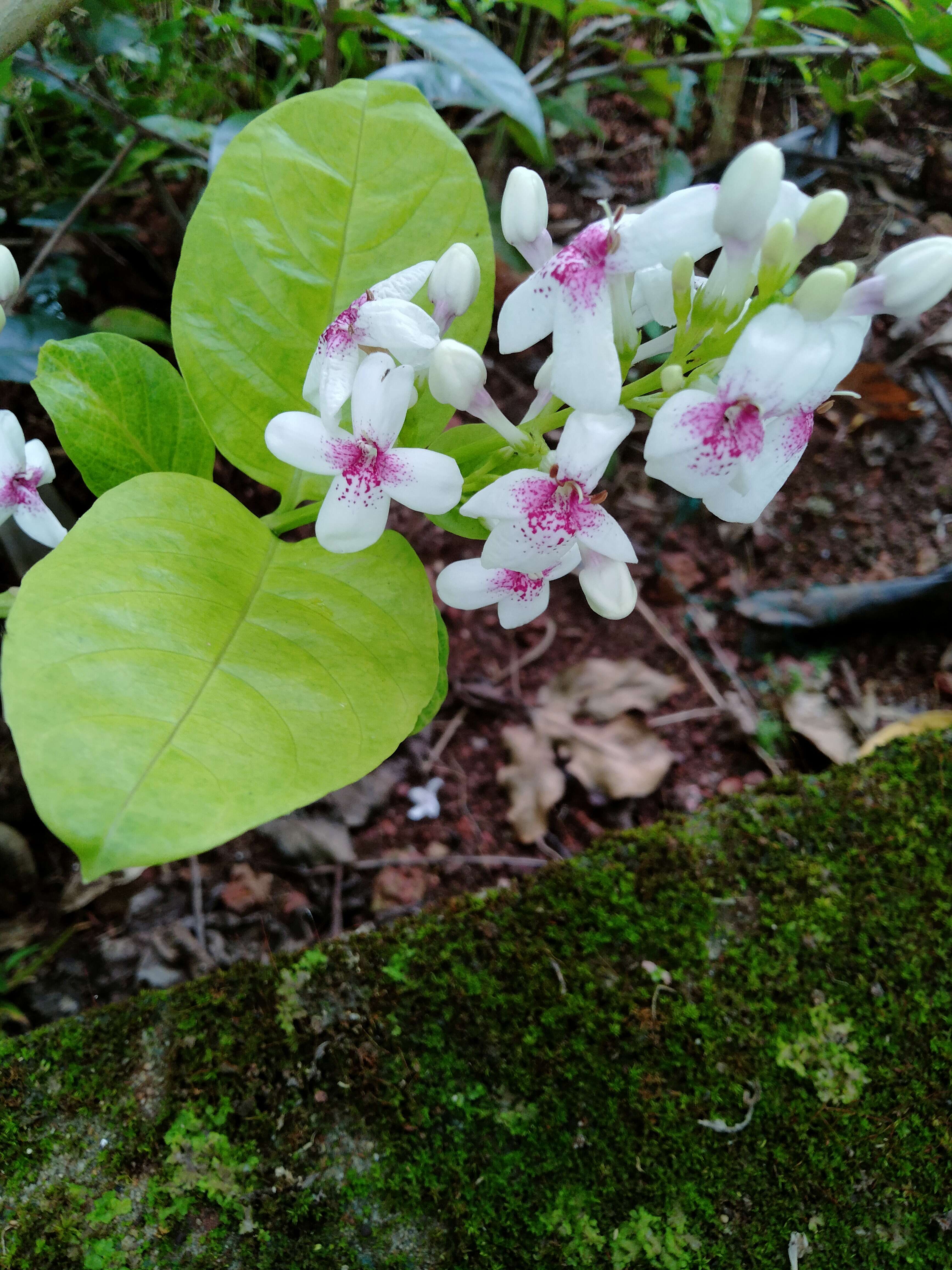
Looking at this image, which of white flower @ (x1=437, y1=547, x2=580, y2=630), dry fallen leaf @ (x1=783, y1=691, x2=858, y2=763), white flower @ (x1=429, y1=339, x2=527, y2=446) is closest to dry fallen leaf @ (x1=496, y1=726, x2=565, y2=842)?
dry fallen leaf @ (x1=783, y1=691, x2=858, y2=763)

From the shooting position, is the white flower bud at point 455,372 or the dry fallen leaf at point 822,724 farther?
the dry fallen leaf at point 822,724

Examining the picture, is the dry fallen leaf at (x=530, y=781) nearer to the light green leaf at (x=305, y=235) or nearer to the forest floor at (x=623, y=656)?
the forest floor at (x=623, y=656)

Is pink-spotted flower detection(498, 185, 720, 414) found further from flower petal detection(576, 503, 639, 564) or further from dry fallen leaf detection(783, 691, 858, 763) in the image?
dry fallen leaf detection(783, 691, 858, 763)

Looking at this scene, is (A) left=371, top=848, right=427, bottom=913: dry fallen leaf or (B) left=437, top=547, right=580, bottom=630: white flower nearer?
(B) left=437, top=547, right=580, bottom=630: white flower

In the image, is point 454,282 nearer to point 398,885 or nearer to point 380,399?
point 380,399

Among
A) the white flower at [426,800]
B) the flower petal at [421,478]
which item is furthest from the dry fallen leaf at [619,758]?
the flower petal at [421,478]

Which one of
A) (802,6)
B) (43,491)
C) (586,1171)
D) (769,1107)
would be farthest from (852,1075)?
(802,6)

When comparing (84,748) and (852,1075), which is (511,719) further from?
(84,748)
